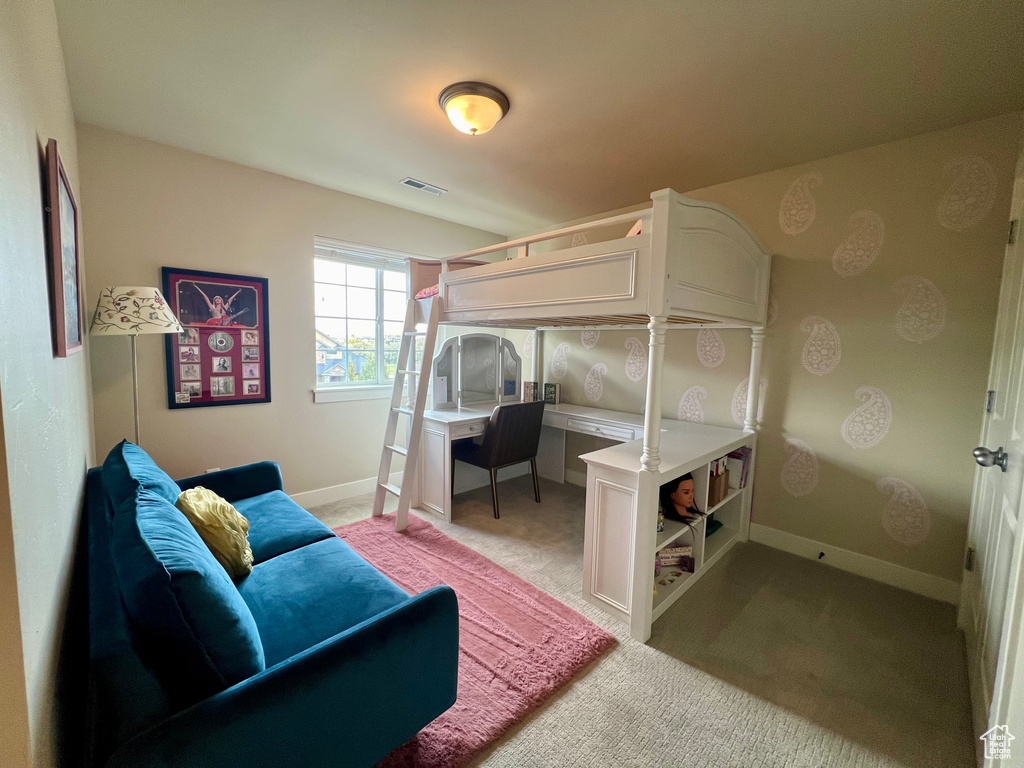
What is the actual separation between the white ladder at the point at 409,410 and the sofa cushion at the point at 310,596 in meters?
1.08

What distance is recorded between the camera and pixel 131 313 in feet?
6.67

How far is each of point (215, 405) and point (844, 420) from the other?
3.95 m

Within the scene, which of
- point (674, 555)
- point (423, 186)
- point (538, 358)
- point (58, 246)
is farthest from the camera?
point (538, 358)

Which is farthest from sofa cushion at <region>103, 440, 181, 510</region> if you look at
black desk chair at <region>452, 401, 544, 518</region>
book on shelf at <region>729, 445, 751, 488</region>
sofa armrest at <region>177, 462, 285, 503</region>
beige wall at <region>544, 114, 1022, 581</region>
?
beige wall at <region>544, 114, 1022, 581</region>

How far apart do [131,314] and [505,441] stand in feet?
7.30

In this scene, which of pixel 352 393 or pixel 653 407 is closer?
pixel 653 407

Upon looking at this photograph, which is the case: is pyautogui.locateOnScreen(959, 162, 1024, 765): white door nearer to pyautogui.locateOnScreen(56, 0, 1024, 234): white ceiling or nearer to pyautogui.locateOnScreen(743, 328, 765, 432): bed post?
pyautogui.locateOnScreen(56, 0, 1024, 234): white ceiling

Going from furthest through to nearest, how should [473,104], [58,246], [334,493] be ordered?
[334,493]
[473,104]
[58,246]

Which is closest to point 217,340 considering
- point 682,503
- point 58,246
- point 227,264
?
point 227,264

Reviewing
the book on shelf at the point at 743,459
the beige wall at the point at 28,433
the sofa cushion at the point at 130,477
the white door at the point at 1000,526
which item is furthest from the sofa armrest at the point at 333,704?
the book on shelf at the point at 743,459

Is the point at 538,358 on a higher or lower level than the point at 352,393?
higher

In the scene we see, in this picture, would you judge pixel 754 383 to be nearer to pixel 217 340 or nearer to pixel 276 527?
pixel 276 527

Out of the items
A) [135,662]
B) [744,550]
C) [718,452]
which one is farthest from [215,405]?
[744,550]

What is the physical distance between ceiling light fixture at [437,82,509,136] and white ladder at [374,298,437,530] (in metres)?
1.17
